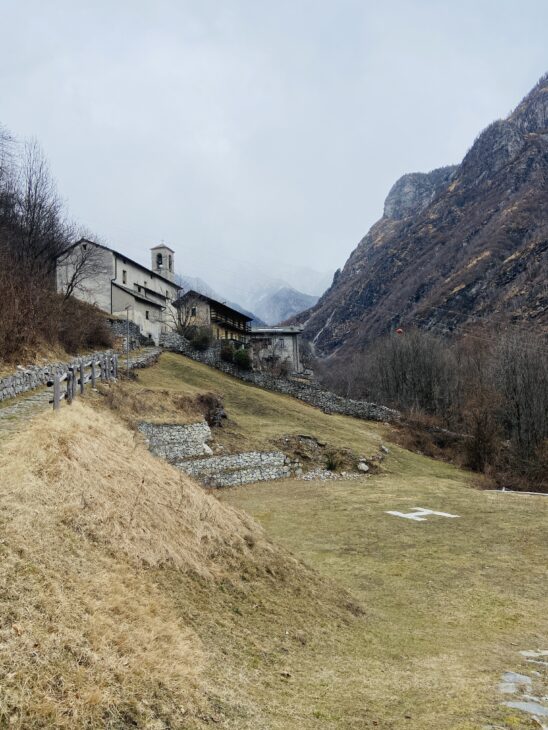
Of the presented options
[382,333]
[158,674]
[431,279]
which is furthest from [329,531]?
[431,279]

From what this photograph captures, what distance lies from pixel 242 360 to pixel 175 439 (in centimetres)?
2464

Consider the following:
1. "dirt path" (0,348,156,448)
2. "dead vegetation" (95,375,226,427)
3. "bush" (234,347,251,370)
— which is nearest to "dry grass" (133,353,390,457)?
"dead vegetation" (95,375,226,427)

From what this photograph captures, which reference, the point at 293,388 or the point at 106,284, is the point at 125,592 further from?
the point at 106,284

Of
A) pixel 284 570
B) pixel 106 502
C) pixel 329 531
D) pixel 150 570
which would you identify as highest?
pixel 106 502

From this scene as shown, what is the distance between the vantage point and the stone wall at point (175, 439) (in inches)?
837

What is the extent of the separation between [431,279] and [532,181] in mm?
35141

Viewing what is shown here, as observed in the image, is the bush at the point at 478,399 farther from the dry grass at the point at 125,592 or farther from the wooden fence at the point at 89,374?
the dry grass at the point at 125,592

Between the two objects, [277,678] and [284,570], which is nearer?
[277,678]

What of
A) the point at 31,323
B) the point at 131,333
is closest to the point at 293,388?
the point at 131,333

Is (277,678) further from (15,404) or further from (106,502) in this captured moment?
(15,404)

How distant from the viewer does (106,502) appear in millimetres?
7496

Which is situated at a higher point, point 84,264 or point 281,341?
point 84,264

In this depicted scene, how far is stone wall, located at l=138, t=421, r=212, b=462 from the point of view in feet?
69.8

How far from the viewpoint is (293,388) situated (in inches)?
1794
